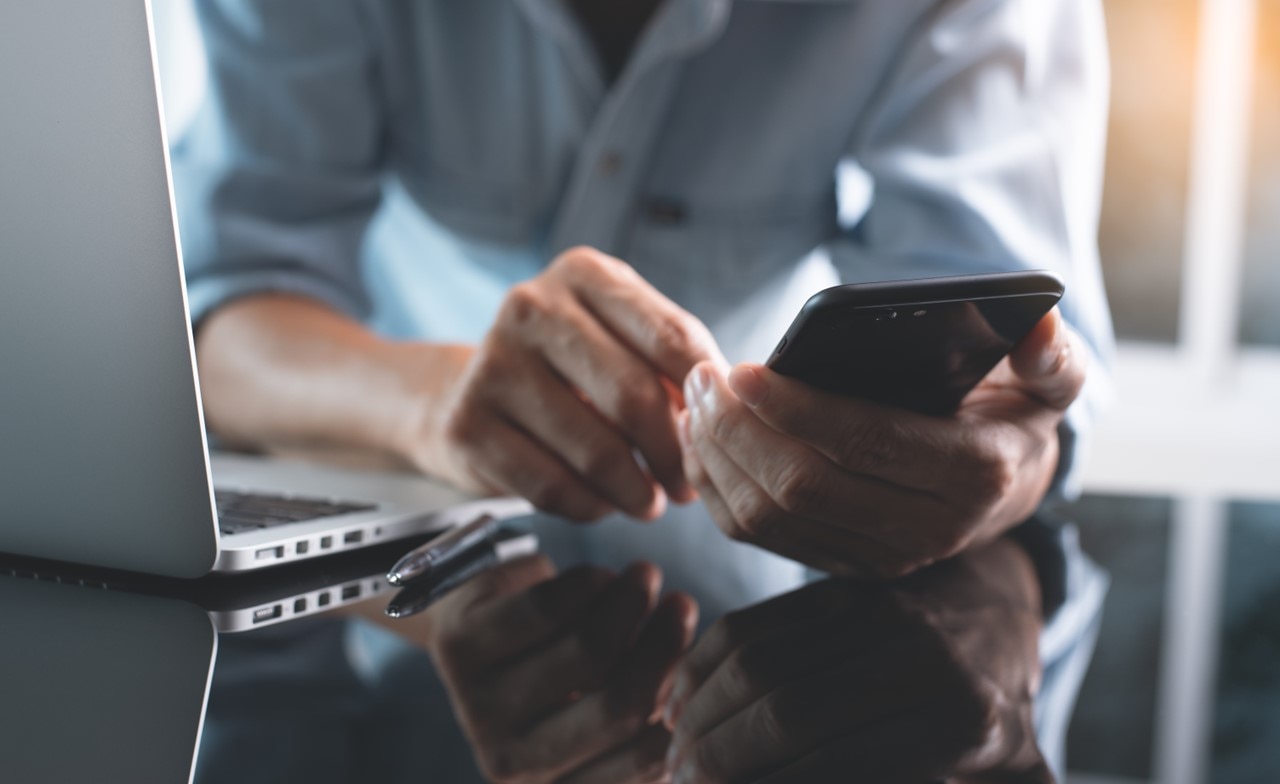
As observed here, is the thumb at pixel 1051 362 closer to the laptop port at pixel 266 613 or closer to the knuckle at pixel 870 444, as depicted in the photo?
the knuckle at pixel 870 444

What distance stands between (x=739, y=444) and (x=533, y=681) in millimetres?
153

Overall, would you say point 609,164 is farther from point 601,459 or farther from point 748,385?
point 748,385

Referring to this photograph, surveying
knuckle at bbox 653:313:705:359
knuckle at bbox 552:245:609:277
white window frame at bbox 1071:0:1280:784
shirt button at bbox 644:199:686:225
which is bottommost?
white window frame at bbox 1071:0:1280:784

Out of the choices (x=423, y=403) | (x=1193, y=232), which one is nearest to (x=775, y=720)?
(x=423, y=403)

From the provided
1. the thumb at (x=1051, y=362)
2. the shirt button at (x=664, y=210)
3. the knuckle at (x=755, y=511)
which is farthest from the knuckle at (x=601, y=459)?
the shirt button at (x=664, y=210)

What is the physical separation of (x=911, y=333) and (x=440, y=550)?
0.84 ft

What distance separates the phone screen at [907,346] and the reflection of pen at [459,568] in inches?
7.9

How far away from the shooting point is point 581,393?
67 centimetres

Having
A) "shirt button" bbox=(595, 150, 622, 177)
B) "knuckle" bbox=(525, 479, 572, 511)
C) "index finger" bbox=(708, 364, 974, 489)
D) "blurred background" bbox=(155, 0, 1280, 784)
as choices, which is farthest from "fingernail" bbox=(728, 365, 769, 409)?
"blurred background" bbox=(155, 0, 1280, 784)

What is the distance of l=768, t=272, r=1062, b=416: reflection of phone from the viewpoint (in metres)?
0.41

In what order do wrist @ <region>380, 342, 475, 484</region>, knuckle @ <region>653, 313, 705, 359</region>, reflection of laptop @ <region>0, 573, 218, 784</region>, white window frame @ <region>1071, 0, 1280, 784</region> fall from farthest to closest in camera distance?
white window frame @ <region>1071, 0, 1280, 784</region>, wrist @ <region>380, 342, 475, 484</region>, knuckle @ <region>653, 313, 705, 359</region>, reflection of laptop @ <region>0, 573, 218, 784</region>

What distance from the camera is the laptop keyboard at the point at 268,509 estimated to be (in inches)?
21.1

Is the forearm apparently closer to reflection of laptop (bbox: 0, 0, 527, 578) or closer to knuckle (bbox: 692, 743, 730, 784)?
reflection of laptop (bbox: 0, 0, 527, 578)

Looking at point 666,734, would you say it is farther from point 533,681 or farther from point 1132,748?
point 1132,748
